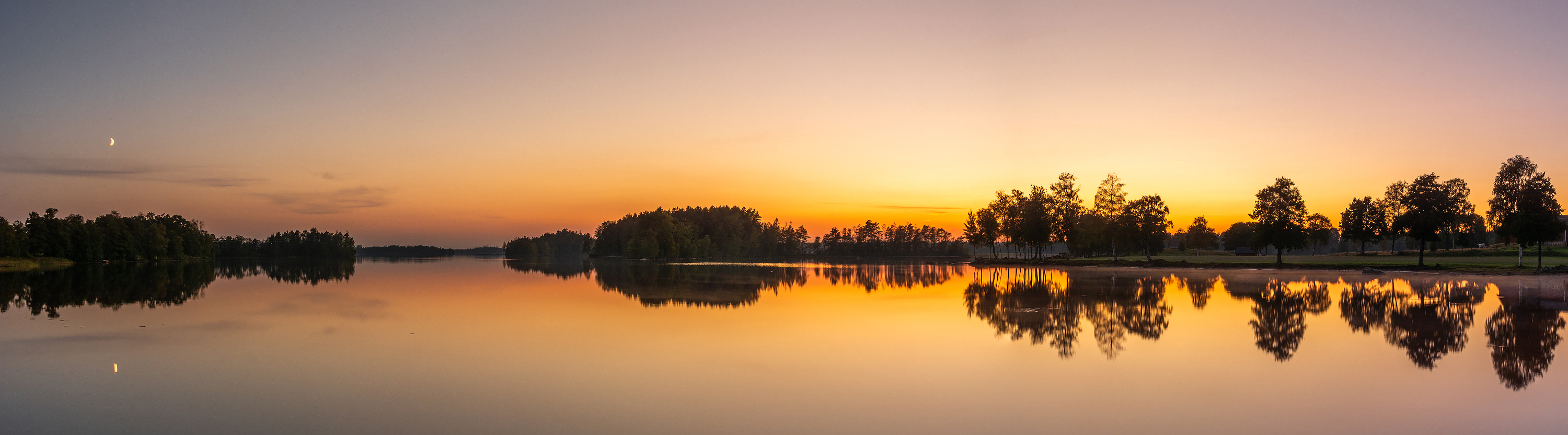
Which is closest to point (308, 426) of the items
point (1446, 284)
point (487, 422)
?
point (487, 422)

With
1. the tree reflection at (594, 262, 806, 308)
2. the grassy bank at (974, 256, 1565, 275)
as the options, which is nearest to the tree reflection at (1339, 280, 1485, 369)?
the grassy bank at (974, 256, 1565, 275)

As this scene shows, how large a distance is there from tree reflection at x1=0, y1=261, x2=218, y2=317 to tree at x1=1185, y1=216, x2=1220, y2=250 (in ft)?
408

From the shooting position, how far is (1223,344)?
14609 millimetres

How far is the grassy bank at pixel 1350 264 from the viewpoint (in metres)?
42.8

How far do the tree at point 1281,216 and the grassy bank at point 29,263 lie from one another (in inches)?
3827

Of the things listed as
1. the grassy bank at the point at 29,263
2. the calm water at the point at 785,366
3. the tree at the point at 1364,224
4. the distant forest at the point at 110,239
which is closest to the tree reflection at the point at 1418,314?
the calm water at the point at 785,366

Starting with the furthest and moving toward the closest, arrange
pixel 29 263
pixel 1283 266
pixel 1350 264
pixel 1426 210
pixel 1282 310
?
pixel 29 263
pixel 1283 266
pixel 1350 264
pixel 1426 210
pixel 1282 310

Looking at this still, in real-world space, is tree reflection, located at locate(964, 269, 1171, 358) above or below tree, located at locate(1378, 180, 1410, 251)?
below

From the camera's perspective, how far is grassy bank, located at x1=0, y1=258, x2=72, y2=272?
68938 mm

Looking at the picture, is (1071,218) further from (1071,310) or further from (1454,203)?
(1071,310)

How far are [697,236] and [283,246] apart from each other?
11465 centimetres

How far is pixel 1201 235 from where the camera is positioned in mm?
120188

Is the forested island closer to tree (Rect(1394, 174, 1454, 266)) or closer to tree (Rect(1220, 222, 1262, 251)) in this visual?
tree (Rect(1220, 222, 1262, 251))

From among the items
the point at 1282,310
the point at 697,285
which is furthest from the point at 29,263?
the point at 1282,310
